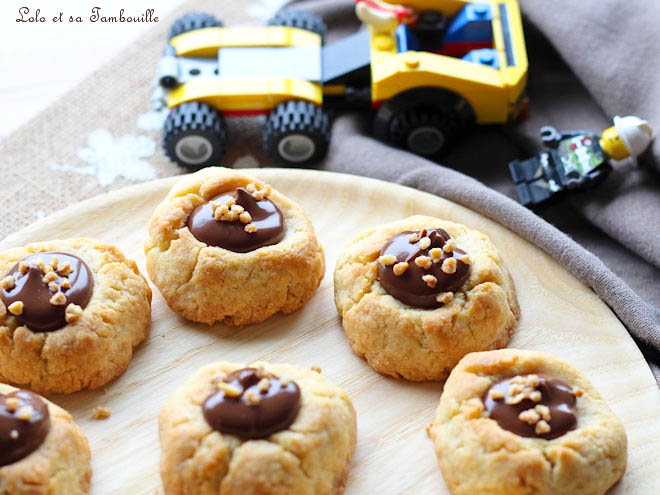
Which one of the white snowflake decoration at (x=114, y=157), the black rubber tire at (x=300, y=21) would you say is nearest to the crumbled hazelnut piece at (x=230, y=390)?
the white snowflake decoration at (x=114, y=157)

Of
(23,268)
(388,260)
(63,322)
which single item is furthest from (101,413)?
(388,260)

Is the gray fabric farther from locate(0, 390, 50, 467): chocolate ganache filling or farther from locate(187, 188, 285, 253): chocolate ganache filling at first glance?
locate(0, 390, 50, 467): chocolate ganache filling

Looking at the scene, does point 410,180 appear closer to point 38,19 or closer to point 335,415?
point 335,415

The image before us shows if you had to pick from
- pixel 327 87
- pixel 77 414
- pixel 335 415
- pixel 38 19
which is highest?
pixel 38 19

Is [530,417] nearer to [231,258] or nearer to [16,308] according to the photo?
[231,258]

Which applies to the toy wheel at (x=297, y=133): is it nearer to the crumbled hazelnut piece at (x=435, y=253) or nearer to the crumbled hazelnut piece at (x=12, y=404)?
the crumbled hazelnut piece at (x=435, y=253)

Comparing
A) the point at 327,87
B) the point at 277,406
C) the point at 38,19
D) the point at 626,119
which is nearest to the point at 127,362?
the point at 277,406

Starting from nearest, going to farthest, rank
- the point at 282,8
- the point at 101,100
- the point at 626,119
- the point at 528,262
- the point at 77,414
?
the point at 77,414, the point at 528,262, the point at 626,119, the point at 101,100, the point at 282,8
